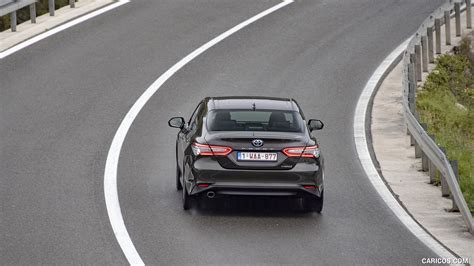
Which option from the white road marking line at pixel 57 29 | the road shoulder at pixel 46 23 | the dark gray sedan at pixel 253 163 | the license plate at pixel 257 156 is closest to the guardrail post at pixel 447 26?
the white road marking line at pixel 57 29

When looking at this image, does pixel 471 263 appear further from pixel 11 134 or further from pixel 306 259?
pixel 11 134

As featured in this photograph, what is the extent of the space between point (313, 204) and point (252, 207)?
0.94 m

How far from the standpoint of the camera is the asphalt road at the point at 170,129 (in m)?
14.6

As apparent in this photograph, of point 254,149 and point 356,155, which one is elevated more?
point 254,149

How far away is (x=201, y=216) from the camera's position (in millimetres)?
16094

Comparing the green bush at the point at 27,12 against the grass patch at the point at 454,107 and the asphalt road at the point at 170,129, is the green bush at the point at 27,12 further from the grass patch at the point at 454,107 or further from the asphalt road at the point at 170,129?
the grass patch at the point at 454,107

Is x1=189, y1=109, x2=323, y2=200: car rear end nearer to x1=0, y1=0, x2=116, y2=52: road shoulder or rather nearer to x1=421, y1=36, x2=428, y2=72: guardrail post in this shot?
x1=421, y1=36, x2=428, y2=72: guardrail post

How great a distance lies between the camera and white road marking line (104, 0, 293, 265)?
47.3 ft

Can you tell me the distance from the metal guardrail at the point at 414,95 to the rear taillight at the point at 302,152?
1800 mm

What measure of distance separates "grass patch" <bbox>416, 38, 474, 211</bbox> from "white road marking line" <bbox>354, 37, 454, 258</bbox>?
1004 millimetres

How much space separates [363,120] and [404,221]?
706 cm

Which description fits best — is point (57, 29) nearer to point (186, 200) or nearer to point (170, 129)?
point (170, 129)

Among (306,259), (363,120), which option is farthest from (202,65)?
(306,259)

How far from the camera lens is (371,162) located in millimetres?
19781
